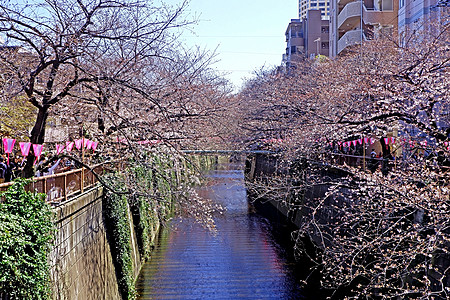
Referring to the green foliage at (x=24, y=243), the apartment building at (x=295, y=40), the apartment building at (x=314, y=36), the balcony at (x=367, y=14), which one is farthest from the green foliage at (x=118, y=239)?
the apartment building at (x=295, y=40)

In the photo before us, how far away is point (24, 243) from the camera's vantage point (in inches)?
273

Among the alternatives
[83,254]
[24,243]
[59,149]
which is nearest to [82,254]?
[83,254]

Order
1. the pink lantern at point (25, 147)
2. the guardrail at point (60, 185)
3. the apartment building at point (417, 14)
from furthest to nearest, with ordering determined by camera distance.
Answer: the apartment building at point (417, 14)
the pink lantern at point (25, 147)
the guardrail at point (60, 185)

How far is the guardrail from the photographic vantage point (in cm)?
834

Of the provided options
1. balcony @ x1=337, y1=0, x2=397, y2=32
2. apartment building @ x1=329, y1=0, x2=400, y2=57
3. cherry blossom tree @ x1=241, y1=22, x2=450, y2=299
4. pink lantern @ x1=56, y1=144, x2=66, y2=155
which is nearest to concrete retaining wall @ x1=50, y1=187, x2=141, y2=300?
pink lantern @ x1=56, y1=144, x2=66, y2=155

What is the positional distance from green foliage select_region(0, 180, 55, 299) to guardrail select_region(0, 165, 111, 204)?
0.36m

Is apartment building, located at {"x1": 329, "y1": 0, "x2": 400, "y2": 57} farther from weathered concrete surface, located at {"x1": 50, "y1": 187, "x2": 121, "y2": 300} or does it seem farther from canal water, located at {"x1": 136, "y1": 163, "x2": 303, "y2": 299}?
weathered concrete surface, located at {"x1": 50, "y1": 187, "x2": 121, "y2": 300}

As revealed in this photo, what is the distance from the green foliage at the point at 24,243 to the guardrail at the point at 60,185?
36 cm

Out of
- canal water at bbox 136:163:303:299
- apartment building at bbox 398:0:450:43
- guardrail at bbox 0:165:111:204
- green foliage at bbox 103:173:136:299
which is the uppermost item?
apartment building at bbox 398:0:450:43

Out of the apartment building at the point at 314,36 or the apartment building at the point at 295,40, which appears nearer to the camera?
the apartment building at the point at 314,36

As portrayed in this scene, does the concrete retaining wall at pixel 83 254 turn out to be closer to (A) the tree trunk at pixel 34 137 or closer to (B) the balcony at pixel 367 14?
(A) the tree trunk at pixel 34 137

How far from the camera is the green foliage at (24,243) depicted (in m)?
6.57

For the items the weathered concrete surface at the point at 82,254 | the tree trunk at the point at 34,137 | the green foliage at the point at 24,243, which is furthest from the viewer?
the tree trunk at the point at 34,137

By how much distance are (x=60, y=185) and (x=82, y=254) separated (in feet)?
6.40
